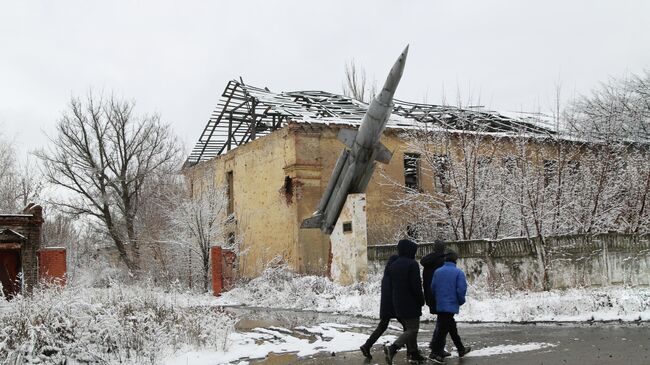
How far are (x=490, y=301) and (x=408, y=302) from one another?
6.62 meters

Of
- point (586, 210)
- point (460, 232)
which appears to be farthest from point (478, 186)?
point (586, 210)

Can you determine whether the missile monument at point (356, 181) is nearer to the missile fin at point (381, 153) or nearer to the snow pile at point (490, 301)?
the missile fin at point (381, 153)

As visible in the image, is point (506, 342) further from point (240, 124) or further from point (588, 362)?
point (240, 124)

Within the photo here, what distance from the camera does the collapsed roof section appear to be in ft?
93.7

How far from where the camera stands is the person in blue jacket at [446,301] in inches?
344

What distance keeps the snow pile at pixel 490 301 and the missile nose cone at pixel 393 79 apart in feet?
18.4

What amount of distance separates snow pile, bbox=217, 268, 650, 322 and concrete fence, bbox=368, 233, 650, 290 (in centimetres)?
48

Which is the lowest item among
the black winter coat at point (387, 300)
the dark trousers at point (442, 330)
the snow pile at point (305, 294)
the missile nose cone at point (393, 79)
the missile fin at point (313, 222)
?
the snow pile at point (305, 294)

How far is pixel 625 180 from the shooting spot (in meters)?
21.7

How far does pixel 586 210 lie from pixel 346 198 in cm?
756

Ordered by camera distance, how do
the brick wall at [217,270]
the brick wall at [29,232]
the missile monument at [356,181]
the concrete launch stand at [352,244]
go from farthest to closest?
the brick wall at [217,270] < the concrete launch stand at [352,244] < the missile monument at [356,181] < the brick wall at [29,232]

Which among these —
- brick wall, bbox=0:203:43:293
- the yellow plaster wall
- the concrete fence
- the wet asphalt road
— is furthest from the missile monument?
brick wall, bbox=0:203:43:293

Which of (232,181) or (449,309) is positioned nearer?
(449,309)

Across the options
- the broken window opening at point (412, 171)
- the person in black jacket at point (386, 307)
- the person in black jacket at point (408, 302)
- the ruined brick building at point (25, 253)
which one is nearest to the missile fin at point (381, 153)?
the broken window opening at point (412, 171)
